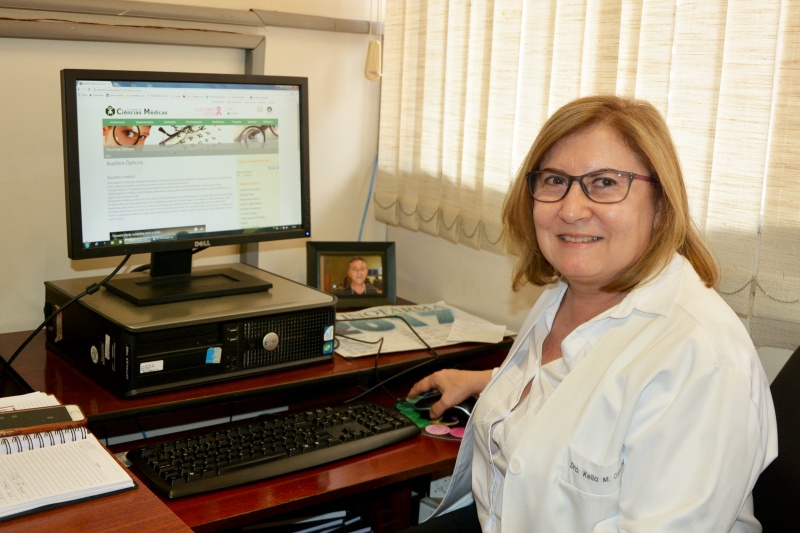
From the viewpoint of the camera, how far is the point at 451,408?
1.69 meters

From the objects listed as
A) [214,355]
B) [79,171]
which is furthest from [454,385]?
[79,171]

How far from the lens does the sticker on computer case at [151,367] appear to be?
1521 millimetres

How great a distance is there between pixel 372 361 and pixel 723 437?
0.84 metres

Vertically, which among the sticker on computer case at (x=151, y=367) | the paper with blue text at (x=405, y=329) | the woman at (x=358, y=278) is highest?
the woman at (x=358, y=278)

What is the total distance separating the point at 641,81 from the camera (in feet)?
5.51

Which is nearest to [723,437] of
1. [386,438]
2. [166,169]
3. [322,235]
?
[386,438]

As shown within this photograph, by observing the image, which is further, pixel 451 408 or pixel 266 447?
pixel 451 408

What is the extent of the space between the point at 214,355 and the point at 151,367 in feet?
0.39

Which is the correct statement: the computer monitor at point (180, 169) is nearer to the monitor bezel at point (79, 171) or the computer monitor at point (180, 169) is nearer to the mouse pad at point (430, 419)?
the monitor bezel at point (79, 171)

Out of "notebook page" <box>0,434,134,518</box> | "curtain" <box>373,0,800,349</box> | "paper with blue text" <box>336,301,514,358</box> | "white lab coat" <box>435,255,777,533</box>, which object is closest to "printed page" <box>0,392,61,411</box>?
"notebook page" <box>0,434,134,518</box>

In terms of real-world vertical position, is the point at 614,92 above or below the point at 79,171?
above

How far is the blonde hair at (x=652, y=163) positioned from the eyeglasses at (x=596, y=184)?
0.11ft

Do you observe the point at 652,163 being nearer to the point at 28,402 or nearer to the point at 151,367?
the point at 151,367

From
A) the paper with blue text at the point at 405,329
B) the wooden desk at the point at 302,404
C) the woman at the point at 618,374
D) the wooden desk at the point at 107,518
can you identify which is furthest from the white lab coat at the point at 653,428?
the paper with blue text at the point at 405,329
